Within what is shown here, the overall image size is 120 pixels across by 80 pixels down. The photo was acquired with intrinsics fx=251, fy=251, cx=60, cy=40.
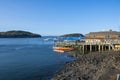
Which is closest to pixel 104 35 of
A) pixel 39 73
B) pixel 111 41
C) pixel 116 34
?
pixel 116 34

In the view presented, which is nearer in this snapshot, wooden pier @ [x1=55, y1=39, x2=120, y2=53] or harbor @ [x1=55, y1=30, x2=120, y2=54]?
wooden pier @ [x1=55, y1=39, x2=120, y2=53]

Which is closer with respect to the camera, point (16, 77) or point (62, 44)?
point (16, 77)

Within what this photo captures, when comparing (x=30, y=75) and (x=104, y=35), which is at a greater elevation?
(x=104, y=35)

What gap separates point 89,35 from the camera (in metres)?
81.6

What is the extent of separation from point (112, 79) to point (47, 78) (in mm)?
13749

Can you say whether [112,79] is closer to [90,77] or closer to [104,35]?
[90,77]

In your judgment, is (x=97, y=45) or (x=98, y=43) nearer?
(x=98, y=43)

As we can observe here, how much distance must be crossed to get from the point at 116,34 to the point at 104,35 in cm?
385

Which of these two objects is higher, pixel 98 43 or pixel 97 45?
pixel 98 43

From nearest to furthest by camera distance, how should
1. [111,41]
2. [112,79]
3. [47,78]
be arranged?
1. [112,79]
2. [47,78]
3. [111,41]

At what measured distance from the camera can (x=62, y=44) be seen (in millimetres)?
80562

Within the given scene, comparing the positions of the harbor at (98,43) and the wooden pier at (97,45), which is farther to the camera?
the harbor at (98,43)

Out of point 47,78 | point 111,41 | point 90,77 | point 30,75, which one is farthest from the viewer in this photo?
point 111,41

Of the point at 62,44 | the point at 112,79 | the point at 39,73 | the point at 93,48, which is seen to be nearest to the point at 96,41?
the point at 93,48
